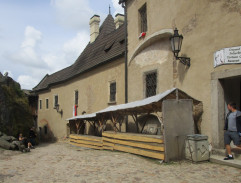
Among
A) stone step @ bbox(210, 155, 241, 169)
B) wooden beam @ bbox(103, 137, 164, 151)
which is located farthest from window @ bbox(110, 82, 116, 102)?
stone step @ bbox(210, 155, 241, 169)

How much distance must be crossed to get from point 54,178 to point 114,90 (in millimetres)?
8044

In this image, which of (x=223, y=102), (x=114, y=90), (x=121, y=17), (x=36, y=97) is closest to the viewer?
(x=223, y=102)

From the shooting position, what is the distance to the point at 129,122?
37.0ft

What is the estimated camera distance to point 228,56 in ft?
21.5

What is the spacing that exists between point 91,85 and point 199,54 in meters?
9.20

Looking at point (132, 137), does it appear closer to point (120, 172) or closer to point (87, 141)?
point (120, 172)

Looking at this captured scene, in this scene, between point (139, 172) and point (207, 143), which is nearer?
point (139, 172)

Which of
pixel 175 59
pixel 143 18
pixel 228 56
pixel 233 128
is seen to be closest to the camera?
pixel 233 128

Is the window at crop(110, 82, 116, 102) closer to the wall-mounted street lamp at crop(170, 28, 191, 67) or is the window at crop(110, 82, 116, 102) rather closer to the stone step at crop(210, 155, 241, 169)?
the wall-mounted street lamp at crop(170, 28, 191, 67)

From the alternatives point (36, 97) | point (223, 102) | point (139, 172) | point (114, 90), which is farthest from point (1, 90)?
point (36, 97)

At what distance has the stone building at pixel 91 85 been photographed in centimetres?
1313

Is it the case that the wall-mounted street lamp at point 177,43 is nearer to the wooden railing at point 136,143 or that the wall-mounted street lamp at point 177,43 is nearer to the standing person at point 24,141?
the wooden railing at point 136,143

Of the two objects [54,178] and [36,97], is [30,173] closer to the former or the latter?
[54,178]

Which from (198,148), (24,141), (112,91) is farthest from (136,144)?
(24,141)
